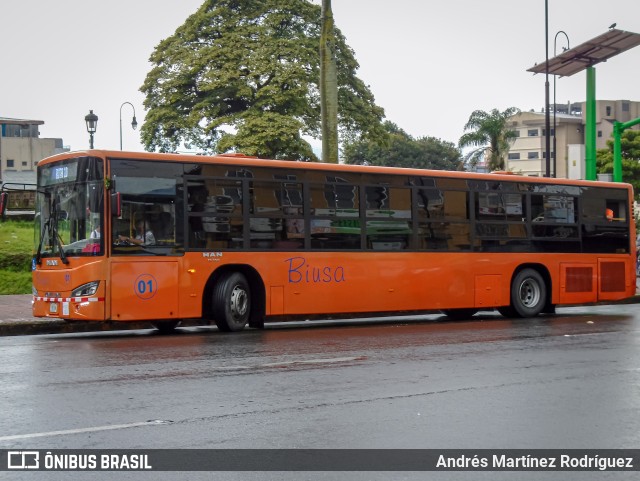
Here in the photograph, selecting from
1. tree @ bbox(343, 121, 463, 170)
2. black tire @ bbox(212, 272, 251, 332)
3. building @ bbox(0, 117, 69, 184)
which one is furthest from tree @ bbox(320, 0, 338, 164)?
building @ bbox(0, 117, 69, 184)

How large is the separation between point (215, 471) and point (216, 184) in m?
11.4

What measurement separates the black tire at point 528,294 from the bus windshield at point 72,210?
9.62m

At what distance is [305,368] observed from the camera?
11.1m

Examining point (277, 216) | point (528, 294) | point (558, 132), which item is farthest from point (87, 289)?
point (558, 132)

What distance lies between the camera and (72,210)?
16281mm

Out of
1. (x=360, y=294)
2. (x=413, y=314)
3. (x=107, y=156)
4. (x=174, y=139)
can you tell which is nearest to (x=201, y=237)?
(x=107, y=156)

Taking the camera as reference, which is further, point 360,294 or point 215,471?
point 360,294

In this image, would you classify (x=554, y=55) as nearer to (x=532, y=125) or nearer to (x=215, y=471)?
(x=215, y=471)

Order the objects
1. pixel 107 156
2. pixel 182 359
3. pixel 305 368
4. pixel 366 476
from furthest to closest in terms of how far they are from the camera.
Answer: pixel 107 156, pixel 182 359, pixel 305 368, pixel 366 476

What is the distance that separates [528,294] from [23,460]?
1675 centimetres

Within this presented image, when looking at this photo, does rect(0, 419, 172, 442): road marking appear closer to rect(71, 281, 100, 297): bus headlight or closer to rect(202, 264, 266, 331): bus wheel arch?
rect(71, 281, 100, 297): bus headlight

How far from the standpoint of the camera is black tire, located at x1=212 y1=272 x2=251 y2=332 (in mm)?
17047

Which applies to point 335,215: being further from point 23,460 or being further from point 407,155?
point 407,155

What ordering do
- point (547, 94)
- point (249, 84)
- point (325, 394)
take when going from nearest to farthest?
point (325, 394) → point (547, 94) → point (249, 84)
